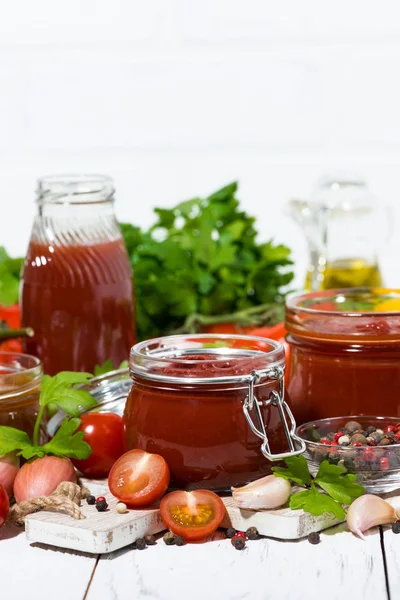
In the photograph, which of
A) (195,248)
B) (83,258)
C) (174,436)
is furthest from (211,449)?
(195,248)

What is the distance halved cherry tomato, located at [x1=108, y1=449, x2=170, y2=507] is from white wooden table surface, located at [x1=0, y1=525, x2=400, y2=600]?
2.1 inches

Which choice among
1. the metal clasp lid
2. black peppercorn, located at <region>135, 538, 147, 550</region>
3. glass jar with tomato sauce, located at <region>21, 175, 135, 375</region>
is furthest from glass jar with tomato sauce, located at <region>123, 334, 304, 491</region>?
glass jar with tomato sauce, located at <region>21, 175, 135, 375</region>

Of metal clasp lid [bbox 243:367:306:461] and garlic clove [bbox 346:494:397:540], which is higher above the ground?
metal clasp lid [bbox 243:367:306:461]

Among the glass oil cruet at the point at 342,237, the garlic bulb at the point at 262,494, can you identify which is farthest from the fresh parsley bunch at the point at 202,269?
the garlic bulb at the point at 262,494

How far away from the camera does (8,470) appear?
123 centimetres

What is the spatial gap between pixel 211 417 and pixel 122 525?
0.52ft

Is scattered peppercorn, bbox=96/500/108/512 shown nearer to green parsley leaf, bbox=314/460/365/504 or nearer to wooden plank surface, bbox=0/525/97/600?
wooden plank surface, bbox=0/525/97/600

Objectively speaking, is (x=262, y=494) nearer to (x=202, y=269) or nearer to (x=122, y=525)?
(x=122, y=525)

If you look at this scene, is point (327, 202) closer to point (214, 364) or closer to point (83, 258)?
point (83, 258)

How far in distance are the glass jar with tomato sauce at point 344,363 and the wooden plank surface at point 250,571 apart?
0.70ft

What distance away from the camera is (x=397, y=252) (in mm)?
2717

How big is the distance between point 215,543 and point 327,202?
35.0 inches

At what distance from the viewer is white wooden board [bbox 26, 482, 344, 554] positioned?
1.07 meters

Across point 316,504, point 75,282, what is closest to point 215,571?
point 316,504
